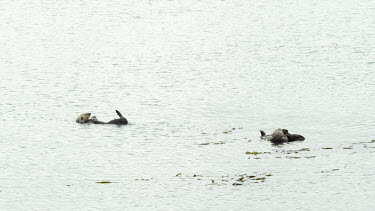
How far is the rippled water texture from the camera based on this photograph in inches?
790

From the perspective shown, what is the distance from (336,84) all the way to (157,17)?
2503 cm

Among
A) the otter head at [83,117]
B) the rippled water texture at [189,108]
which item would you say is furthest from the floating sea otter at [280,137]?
the otter head at [83,117]

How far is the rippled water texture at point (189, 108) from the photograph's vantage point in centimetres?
2006

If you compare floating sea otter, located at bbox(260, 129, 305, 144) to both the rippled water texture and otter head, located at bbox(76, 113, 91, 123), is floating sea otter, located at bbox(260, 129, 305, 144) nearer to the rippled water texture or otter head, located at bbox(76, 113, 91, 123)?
the rippled water texture

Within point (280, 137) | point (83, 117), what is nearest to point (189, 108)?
point (83, 117)

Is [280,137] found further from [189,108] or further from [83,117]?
[83,117]

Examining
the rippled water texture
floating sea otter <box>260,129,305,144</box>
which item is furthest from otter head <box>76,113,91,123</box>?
floating sea otter <box>260,129,305,144</box>

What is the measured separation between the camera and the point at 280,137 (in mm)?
24219

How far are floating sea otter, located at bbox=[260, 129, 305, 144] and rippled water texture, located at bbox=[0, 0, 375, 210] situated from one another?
39 centimetres

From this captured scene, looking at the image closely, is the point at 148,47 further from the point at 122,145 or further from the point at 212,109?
the point at 122,145

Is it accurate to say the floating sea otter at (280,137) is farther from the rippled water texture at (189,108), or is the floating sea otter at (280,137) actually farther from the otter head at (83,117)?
the otter head at (83,117)

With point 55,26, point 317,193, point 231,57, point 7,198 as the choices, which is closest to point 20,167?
point 7,198

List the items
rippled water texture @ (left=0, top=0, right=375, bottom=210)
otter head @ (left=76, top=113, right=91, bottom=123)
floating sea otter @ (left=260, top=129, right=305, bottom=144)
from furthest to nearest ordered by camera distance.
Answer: otter head @ (left=76, top=113, right=91, bottom=123)
floating sea otter @ (left=260, top=129, right=305, bottom=144)
rippled water texture @ (left=0, top=0, right=375, bottom=210)

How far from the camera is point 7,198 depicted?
19.6 m
